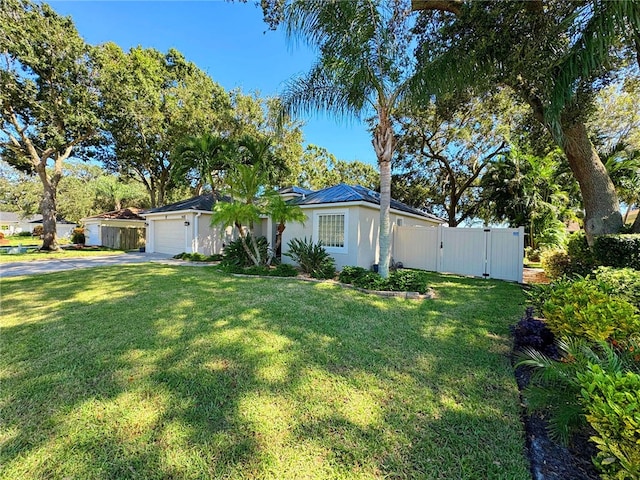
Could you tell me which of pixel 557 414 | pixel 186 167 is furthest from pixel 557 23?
pixel 186 167

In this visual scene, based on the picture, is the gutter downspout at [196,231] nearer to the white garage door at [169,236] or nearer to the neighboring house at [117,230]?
the white garage door at [169,236]

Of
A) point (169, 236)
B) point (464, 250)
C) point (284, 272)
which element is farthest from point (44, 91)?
point (464, 250)

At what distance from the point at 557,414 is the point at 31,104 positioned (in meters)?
23.6

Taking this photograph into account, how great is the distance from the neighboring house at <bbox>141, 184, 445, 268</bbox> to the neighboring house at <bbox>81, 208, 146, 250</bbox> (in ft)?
26.5

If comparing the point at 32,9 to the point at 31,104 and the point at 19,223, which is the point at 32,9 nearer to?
the point at 31,104

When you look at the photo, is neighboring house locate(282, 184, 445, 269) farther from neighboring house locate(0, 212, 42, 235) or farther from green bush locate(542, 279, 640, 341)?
neighboring house locate(0, 212, 42, 235)

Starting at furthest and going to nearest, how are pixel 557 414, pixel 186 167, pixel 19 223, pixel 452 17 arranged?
1. pixel 19 223
2. pixel 186 167
3. pixel 452 17
4. pixel 557 414

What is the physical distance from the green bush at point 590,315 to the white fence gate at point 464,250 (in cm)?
690

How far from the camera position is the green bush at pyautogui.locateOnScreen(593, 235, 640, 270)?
240 inches

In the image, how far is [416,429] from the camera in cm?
255

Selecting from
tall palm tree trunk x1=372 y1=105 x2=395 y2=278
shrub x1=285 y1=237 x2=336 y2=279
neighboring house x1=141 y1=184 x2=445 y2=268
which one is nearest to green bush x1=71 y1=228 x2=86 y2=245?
neighboring house x1=141 y1=184 x2=445 y2=268

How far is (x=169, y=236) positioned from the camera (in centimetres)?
1777

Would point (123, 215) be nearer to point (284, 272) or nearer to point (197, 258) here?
point (197, 258)

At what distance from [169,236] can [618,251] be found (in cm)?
1955
